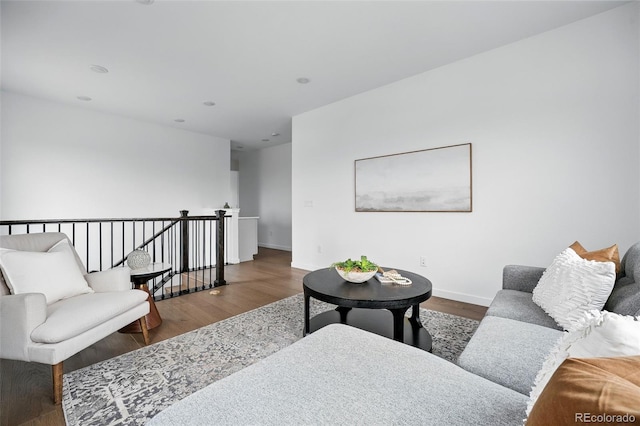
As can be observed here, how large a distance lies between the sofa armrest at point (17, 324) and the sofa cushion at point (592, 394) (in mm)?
2156

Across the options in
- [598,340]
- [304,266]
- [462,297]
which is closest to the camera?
[598,340]

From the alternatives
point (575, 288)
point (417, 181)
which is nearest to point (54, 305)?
point (575, 288)

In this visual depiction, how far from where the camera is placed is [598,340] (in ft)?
1.94

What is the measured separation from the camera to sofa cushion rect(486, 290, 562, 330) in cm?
150

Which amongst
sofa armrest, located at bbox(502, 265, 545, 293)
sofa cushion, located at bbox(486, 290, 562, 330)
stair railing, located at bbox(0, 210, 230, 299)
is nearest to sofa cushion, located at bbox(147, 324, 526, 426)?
sofa cushion, located at bbox(486, 290, 562, 330)

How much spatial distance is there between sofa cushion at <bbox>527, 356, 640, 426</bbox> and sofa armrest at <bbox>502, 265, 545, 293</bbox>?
185 centimetres

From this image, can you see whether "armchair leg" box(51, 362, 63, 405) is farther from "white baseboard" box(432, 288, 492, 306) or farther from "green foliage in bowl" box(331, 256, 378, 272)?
"white baseboard" box(432, 288, 492, 306)

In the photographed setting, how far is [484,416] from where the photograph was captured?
730mm

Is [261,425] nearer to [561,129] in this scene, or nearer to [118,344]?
[118,344]

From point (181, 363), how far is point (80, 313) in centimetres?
69

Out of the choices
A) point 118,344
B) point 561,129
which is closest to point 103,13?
point 118,344

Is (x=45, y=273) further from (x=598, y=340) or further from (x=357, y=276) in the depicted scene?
(x=598, y=340)

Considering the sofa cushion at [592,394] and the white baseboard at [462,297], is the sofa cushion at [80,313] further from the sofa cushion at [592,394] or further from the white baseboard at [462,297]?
the white baseboard at [462,297]

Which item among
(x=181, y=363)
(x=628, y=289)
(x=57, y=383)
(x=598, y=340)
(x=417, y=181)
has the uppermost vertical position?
(x=417, y=181)
